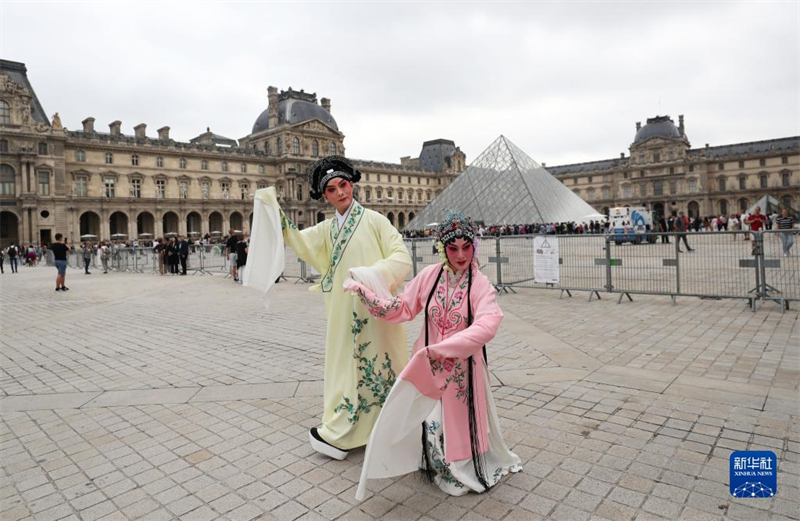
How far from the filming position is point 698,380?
3.76 metres

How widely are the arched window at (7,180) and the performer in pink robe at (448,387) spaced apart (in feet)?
150

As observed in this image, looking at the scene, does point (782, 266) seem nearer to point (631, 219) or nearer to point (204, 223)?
point (631, 219)

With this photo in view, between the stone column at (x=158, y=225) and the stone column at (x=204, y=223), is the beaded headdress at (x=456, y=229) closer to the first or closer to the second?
the stone column at (x=158, y=225)

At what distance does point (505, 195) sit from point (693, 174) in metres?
48.0

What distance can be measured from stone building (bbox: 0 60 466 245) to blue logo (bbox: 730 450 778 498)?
42604 mm

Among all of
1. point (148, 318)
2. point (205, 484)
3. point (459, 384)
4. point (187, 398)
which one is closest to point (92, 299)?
point (148, 318)

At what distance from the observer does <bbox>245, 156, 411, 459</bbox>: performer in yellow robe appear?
2670mm

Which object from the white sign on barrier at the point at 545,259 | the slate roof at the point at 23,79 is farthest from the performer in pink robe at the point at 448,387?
the slate roof at the point at 23,79

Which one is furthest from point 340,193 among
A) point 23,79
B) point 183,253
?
point 23,79

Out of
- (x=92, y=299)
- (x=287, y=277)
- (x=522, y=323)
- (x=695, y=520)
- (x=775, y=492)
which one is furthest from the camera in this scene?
(x=287, y=277)

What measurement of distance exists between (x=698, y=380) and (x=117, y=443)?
13.4 ft

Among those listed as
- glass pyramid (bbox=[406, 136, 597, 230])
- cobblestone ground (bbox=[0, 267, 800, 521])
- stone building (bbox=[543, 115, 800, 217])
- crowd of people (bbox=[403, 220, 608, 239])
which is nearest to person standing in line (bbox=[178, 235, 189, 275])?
cobblestone ground (bbox=[0, 267, 800, 521])

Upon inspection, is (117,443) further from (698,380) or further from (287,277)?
(287,277)

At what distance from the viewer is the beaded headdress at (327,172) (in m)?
2.79
